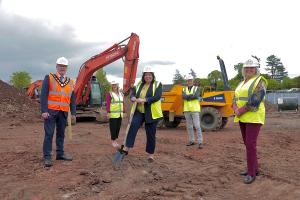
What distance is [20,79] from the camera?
186ft

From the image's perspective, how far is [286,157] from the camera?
28.0 ft

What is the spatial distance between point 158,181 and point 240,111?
5.49 feet

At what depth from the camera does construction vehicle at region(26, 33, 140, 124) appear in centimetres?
1575

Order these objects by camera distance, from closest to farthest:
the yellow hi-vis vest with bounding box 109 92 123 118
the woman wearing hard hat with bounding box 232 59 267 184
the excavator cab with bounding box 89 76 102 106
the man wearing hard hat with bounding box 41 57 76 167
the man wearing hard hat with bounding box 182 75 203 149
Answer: the woman wearing hard hat with bounding box 232 59 267 184 → the man wearing hard hat with bounding box 41 57 76 167 → the yellow hi-vis vest with bounding box 109 92 123 118 → the man wearing hard hat with bounding box 182 75 203 149 → the excavator cab with bounding box 89 76 102 106

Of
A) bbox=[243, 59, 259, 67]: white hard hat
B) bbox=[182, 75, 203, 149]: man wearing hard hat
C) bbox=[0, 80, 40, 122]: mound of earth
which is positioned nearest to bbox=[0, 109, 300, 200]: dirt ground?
bbox=[182, 75, 203, 149]: man wearing hard hat

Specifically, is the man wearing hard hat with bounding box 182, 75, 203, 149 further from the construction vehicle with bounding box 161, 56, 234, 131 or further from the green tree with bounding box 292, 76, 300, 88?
the green tree with bounding box 292, 76, 300, 88

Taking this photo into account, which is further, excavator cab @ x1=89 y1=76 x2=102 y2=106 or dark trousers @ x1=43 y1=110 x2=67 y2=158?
excavator cab @ x1=89 y1=76 x2=102 y2=106

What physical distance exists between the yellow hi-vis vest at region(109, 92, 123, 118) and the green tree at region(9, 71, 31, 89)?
49521 millimetres

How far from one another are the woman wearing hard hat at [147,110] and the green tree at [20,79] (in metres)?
51.6

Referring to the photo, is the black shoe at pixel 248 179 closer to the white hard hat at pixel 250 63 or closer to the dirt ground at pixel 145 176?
the dirt ground at pixel 145 176

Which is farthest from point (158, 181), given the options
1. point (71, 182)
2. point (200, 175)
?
point (71, 182)

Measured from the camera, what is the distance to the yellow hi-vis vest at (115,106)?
28.8 feet

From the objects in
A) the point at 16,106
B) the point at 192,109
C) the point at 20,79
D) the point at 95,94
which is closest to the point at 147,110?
the point at 192,109

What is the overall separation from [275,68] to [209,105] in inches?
3475
